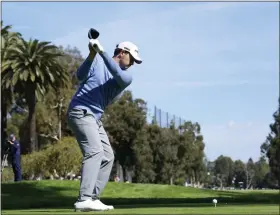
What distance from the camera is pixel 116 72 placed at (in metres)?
6.32

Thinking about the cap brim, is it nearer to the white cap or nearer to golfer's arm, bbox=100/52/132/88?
the white cap

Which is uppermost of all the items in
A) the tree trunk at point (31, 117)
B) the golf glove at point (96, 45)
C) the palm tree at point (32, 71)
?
the palm tree at point (32, 71)

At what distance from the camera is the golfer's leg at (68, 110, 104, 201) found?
654cm

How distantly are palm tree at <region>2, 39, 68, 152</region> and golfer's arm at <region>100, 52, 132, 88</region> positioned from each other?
1682 inches

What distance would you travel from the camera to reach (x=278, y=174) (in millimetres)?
107250

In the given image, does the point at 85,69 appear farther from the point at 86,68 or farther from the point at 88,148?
the point at 88,148

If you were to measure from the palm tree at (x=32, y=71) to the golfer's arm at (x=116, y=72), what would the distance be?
140 feet

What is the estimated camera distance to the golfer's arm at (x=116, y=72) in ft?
20.5

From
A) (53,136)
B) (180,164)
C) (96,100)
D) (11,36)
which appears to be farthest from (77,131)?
(180,164)

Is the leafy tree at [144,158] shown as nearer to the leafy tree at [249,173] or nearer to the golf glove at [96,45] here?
the golf glove at [96,45]

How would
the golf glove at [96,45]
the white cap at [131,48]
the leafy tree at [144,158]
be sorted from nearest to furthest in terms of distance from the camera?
the golf glove at [96,45], the white cap at [131,48], the leafy tree at [144,158]

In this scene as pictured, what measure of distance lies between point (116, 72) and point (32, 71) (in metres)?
44.4

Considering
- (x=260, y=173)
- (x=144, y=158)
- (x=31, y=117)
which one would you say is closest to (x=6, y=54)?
(x=31, y=117)

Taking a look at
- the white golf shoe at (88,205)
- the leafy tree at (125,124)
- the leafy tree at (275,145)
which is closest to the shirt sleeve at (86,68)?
the white golf shoe at (88,205)
